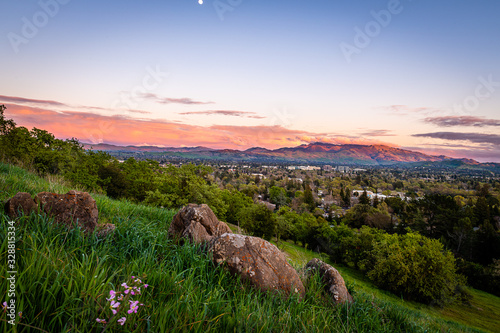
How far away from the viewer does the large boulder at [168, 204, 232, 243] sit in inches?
213

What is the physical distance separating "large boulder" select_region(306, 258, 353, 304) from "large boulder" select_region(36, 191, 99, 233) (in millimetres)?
5299

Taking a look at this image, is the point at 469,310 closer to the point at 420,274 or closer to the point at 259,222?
the point at 420,274

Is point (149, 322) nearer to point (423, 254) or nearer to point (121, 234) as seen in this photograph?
point (121, 234)

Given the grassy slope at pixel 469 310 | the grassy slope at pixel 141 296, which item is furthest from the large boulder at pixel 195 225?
the grassy slope at pixel 469 310

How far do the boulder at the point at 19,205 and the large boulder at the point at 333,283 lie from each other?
6.28 meters

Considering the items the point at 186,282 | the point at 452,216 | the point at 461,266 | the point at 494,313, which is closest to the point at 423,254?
the point at 494,313

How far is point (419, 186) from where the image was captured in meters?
163

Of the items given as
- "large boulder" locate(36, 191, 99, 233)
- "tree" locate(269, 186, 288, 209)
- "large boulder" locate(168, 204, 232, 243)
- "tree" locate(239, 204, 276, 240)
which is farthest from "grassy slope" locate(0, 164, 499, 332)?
"tree" locate(269, 186, 288, 209)

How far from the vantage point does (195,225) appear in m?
5.61

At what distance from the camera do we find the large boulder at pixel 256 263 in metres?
4.54

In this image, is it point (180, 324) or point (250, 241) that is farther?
point (250, 241)

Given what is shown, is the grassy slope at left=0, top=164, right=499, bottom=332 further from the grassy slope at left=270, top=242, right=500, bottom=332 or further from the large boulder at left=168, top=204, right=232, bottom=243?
the grassy slope at left=270, top=242, right=500, bottom=332

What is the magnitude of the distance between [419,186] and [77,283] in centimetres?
20230

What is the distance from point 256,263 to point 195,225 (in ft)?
5.91
